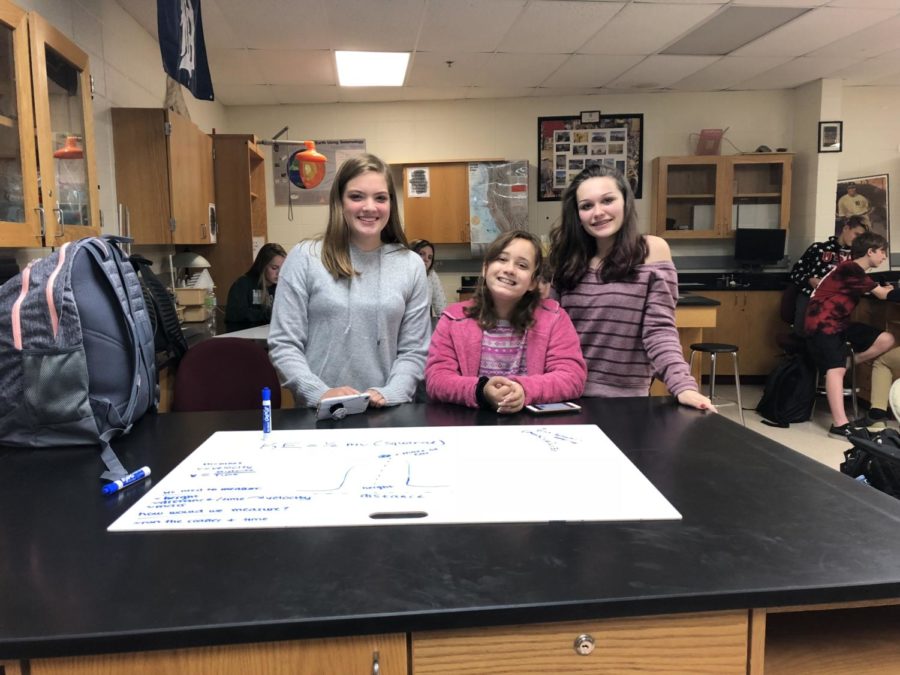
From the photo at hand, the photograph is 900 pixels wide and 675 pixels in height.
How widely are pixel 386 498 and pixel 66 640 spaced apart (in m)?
0.39

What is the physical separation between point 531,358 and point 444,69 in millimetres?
4066

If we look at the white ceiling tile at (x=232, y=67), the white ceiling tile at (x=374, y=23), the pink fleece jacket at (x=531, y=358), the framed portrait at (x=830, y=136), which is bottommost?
the pink fleece jacket at (x=531, y=358)

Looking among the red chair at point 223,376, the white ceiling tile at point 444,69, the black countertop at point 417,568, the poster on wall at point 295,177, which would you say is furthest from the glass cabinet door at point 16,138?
the poster on wall at point 295,177

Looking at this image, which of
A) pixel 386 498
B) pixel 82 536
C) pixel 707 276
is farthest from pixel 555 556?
pixel 707 276

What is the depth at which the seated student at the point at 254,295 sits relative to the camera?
13.4 feet

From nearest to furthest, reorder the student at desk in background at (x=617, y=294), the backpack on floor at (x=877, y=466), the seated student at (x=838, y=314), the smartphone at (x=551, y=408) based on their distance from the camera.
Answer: the backpack on floor at (x=877, y=466)
the smartphone at (x=551, y=408)
the student at desk in background at (x=617, y=294)
the seated student at (x=838, y=314)

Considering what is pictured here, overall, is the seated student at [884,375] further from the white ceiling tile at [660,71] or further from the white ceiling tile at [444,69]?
the white ceiling tile at [444,69]

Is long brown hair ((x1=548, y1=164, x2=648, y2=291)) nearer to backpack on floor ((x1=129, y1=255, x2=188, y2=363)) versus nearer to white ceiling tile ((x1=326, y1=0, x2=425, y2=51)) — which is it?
backpack on floor ((x1=129, y1=255, x2=188, y2=363))

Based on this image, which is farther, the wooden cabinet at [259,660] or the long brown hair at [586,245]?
the long brown hair at [586,245]

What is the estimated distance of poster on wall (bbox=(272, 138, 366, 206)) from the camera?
6.01 m

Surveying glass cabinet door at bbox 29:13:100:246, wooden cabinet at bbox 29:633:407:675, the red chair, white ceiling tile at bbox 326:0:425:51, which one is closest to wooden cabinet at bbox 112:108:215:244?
glass cabinet door at bbox 29:13:100:246

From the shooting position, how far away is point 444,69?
4.93 metres

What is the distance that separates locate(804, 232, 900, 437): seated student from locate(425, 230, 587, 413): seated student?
10.8 feet

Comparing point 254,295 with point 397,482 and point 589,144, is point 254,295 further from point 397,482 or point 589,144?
point 589,144
